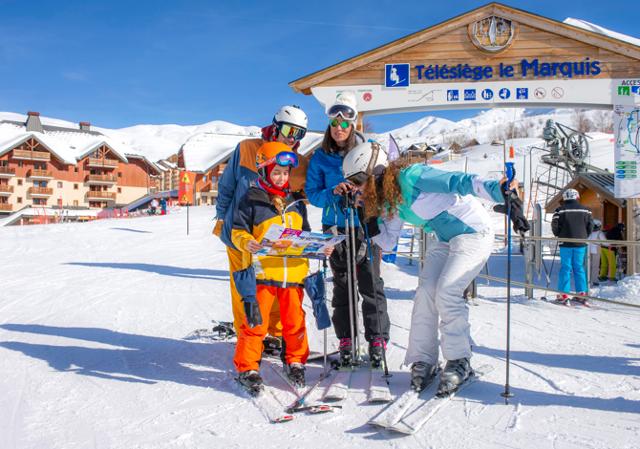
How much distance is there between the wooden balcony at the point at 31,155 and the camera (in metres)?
48.4

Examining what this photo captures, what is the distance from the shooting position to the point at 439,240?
12.3 feet

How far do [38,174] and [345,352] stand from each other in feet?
175

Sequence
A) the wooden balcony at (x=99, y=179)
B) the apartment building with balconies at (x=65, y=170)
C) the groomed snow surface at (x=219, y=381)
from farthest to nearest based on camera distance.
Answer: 1. the wooden balcony at (x=99, y=179)
2. the apartment building with balconies at (x=65, y=170)
3. the groomed snow surface at (x=219, y=381)

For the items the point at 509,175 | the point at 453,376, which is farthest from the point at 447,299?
the point at 509,175

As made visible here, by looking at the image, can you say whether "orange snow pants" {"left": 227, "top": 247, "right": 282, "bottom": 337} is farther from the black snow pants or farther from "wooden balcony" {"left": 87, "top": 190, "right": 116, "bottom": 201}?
"wooden balcony" {"left": 87, "top": 190, "right": 116, "bottom": 201}

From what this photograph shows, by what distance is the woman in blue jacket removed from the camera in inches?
157

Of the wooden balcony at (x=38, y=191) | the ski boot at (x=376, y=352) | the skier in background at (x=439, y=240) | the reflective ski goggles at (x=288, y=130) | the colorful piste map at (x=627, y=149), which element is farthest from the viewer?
the wooden balcony at (x=38, y=191)

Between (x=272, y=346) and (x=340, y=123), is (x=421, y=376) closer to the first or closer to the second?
→ (x=272, y=346)

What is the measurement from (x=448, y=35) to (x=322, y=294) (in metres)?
5.55

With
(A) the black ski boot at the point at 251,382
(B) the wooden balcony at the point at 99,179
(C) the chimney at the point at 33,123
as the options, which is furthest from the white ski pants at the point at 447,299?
(C) the chimney at the point at 33,123

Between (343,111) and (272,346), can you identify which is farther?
(272,346)

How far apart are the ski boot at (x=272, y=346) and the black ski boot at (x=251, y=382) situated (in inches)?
38.0

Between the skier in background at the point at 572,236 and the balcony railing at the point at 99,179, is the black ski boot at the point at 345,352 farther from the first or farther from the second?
the balcony railing at the point at 99,179

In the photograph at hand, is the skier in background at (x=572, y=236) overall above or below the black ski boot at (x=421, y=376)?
above
